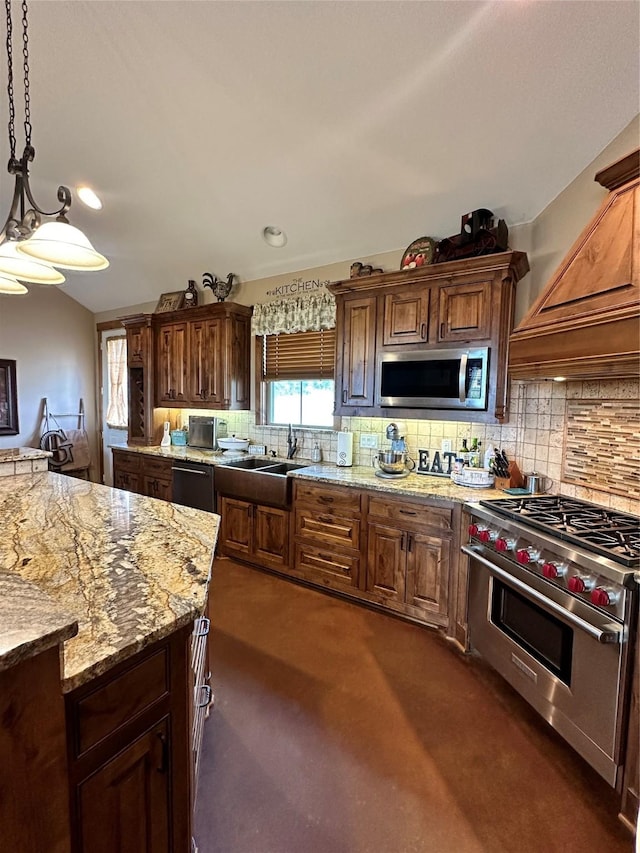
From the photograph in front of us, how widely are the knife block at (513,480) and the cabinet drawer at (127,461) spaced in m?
3.61

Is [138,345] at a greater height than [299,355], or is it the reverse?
[138,345]

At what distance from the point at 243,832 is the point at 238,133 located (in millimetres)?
3528

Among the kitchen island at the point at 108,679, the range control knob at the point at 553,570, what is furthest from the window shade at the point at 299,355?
the kitchen island at the point at 108,679

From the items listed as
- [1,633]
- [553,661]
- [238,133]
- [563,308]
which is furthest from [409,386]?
[1,633]

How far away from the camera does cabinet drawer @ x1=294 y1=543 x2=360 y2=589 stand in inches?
118

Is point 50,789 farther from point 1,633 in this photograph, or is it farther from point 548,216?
point 548,216

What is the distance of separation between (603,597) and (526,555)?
39cm

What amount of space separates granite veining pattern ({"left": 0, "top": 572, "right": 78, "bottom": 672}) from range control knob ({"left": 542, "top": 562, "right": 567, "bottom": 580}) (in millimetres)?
1800

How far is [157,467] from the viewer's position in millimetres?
4254

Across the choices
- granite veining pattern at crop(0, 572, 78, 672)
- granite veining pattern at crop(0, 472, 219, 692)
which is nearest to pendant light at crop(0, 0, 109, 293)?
granite veining pattern at crop(0, 472, 219, 692)

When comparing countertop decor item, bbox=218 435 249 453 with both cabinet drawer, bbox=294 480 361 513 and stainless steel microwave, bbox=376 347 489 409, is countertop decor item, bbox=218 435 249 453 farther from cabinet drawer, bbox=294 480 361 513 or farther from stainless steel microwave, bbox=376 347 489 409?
stainless steel microwave, bbox=376 347 489 409

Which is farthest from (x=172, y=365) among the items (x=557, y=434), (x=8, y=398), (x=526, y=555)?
(x=526, y=555)

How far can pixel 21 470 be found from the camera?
2688 millimetres

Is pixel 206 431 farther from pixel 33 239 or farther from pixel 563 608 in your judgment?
pixel 563 608
